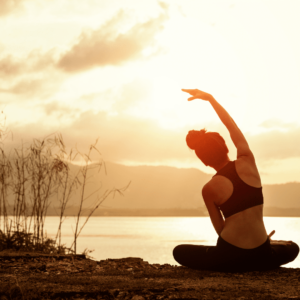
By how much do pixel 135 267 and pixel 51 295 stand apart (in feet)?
4.76

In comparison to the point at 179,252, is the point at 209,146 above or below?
above

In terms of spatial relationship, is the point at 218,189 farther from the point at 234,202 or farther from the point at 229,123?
the point at 229,123

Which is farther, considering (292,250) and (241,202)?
(292,250)

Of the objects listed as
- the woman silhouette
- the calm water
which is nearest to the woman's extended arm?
the woman silhouette

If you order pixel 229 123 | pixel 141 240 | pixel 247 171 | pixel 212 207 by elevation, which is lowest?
pixel 141 240

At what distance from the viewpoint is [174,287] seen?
2.35m

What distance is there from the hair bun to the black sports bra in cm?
27

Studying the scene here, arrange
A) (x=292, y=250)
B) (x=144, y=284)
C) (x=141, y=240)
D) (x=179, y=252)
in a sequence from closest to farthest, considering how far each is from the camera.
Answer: (x=144, y=284) → (x=292, y=250) → (x=179, y=252) → (x=141, y=240)

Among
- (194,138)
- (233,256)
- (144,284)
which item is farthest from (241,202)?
(144,284)

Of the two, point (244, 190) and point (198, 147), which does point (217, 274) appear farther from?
point (198, 147)

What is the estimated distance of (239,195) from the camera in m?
2.56

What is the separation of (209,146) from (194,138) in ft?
0.42

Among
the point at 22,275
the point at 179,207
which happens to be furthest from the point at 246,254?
the point at 179,207

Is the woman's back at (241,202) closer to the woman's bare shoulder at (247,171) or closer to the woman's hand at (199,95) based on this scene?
the woman's bare shoulder at (247,171)
